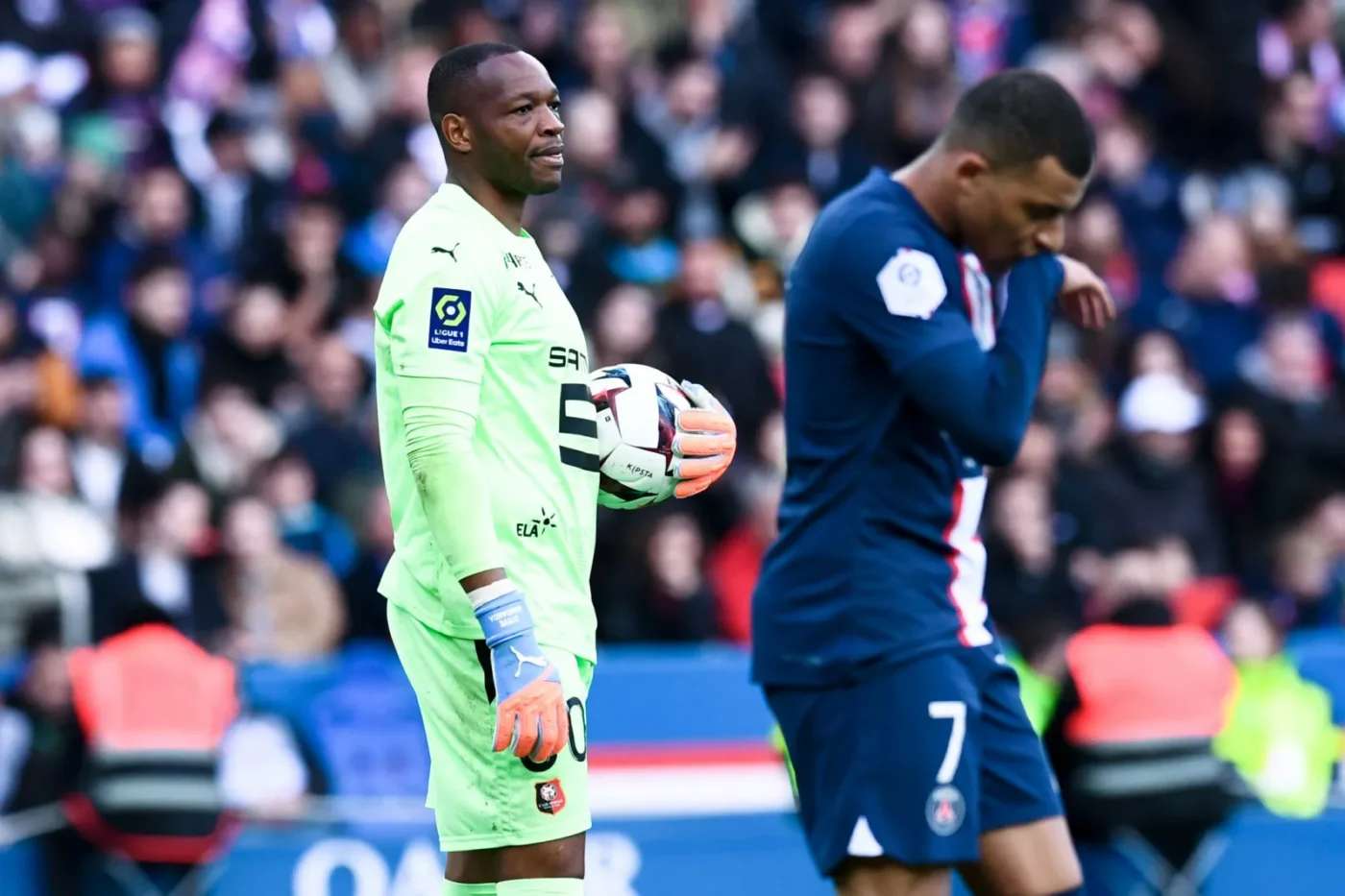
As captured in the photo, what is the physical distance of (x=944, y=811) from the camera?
5059mm

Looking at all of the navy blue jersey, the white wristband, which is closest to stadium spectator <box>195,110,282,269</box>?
the navy blue jersey

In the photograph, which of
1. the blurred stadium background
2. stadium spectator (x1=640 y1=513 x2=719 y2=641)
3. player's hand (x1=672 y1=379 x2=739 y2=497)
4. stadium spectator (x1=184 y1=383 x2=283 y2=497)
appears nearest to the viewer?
player's hand (x1=672 y1=379 x2=739 y2=497)

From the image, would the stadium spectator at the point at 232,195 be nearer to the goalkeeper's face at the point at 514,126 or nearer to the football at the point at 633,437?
the football at the point at 633,437

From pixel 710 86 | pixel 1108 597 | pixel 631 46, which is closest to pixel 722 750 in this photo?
pixel 1108 597

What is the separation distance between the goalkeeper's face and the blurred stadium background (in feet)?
13.3

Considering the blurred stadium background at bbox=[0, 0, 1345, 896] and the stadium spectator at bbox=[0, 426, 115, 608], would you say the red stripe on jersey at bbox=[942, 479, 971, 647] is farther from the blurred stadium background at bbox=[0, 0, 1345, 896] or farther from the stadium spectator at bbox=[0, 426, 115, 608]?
the stadium spectator at bbox=[0, 426, 115, 608]

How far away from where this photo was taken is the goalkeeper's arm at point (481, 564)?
455 centimetres

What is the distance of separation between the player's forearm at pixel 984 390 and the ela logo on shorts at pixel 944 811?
74cm

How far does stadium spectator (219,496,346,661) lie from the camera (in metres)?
10.1

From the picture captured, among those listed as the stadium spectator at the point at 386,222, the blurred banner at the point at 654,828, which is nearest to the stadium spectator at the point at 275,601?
the blurred banner at the point at 654,828

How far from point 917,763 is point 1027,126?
1.44 metres

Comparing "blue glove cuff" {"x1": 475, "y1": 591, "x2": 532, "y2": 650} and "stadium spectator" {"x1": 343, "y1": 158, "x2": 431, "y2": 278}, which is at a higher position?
"stadium spectator" {"x1": 343, "y1": 158, "x2": 431, "y2": 278}

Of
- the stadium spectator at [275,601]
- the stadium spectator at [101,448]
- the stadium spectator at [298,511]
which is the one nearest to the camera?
the stadium spectator at [275,601]

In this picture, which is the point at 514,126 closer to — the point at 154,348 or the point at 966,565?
the point at 966,565
